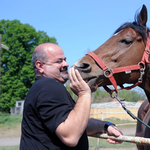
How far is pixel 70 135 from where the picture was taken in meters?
1.46

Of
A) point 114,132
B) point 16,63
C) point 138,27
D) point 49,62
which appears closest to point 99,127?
point 114,132

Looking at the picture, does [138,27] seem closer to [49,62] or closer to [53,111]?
[49,62]

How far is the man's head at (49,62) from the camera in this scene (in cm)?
187

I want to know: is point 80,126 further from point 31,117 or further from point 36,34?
point 36,34

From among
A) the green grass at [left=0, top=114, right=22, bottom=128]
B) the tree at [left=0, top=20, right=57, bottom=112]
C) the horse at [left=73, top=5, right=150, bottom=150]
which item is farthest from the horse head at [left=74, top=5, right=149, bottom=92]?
the tree at [left=0, top=20, right=57, bottom=112]

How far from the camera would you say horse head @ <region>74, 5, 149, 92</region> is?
2.65 meters

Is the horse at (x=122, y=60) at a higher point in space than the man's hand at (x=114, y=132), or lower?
higher

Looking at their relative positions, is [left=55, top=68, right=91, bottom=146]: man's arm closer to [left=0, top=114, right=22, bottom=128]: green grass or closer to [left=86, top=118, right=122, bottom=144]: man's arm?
[left=86, top=118, right=122, bottom=144]: man's arm

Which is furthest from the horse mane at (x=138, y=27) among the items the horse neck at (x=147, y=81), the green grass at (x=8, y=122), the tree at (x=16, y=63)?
the tree at (x=16, y=63)

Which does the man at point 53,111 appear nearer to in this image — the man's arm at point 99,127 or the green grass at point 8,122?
the man's arm at point 99,127

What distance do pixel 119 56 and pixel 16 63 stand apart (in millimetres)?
27030

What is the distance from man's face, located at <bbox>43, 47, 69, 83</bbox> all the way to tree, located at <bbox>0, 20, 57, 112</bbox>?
26.2 metres

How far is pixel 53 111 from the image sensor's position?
1520mm

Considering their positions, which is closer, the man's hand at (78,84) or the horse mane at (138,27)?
the man's hand at (78,84)
